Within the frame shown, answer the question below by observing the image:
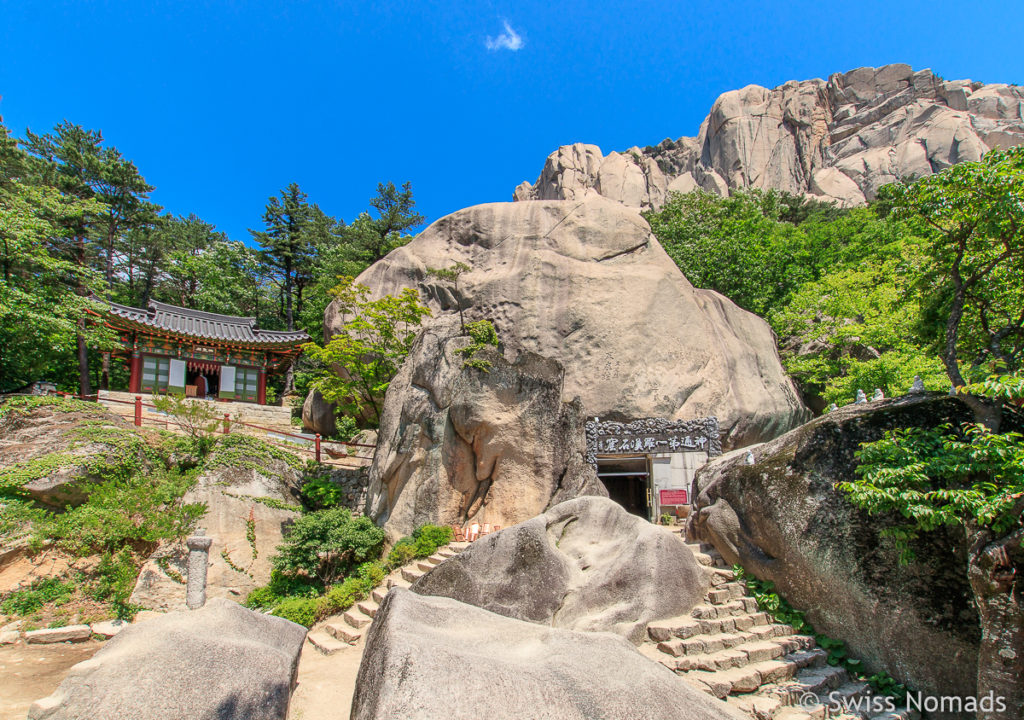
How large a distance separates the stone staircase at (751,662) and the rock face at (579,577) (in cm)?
37

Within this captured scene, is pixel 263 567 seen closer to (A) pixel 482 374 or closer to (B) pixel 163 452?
(B) pixel 163 452

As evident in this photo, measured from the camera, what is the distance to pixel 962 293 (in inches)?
293

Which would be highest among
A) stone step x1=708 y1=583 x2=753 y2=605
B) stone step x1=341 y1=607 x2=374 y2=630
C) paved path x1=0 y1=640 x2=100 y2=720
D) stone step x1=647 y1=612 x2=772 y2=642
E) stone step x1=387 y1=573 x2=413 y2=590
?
stone step x1=708 y1=583 x2=753 y2=605

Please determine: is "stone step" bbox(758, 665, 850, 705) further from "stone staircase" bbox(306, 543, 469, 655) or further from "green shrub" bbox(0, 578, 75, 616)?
"green shrub" bbox(0, 578, 75, 616)

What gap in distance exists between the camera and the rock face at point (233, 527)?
1288 centimetres

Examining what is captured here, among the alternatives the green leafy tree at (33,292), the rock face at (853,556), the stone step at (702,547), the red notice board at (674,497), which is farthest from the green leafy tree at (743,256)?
the green leafy tree at (33,292)

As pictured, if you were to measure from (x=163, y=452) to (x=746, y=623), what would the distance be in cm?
1598

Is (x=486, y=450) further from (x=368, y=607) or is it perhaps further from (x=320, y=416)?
(x=320, y=416)

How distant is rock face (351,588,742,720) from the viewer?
3.10 metres

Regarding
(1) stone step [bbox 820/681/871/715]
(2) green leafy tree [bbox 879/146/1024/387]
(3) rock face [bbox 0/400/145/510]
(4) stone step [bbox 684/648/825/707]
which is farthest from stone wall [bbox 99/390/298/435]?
(2) green leafy tree [bbox 879/146/1024/387]

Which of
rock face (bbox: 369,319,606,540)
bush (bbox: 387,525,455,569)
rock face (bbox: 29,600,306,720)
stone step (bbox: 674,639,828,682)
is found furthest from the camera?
rock face (bbox: 369,319,606,540)

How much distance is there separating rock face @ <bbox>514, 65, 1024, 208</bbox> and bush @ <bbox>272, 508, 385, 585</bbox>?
44563 millimetres

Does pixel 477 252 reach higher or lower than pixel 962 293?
higher

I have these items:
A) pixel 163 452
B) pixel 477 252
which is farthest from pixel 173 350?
pixel 477 252
